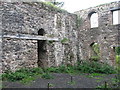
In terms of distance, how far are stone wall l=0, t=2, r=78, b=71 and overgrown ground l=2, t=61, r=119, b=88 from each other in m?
0.75

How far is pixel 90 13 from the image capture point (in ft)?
45.3

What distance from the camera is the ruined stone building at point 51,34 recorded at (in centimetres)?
878

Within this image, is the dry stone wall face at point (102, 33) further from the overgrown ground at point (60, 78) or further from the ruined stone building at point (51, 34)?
the overgrown ground at point (60, 78)

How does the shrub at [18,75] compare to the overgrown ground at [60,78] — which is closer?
the overgrown ground at [60,78]

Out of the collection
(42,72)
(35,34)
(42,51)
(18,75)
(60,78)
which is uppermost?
(35,34)

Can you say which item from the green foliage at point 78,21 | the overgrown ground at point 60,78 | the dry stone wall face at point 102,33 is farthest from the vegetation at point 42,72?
the green foliage at point 78,21

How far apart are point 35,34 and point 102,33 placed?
604 cm

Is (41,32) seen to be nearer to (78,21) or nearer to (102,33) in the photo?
(78,21)

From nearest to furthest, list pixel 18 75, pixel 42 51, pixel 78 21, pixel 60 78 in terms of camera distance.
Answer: pixel 18 75, pixel 60 78, pixel 42 51, pixel 78 21

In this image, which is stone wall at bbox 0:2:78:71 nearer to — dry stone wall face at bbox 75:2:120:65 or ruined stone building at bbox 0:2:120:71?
ruined stone building at bbox 0:2:120:71

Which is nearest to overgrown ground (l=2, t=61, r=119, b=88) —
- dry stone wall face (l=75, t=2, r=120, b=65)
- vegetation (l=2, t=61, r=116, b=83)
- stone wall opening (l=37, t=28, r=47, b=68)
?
vegetation (l=2, t=61, r=116, b=83)

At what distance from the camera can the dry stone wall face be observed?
12398 millimetres

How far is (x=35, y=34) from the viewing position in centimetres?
1006

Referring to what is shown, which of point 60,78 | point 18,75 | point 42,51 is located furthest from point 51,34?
point 18,75
